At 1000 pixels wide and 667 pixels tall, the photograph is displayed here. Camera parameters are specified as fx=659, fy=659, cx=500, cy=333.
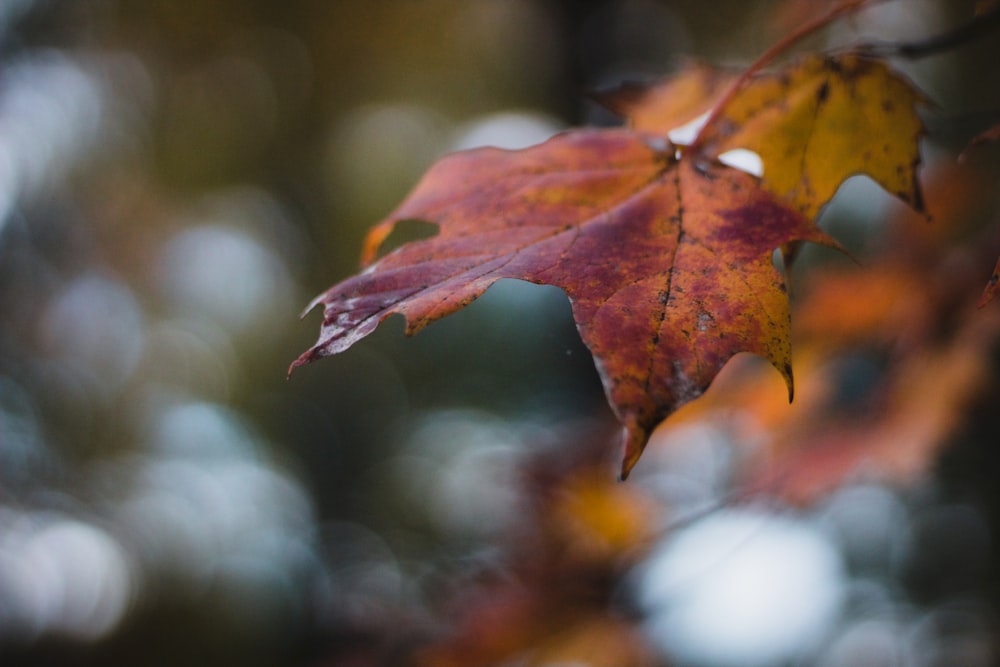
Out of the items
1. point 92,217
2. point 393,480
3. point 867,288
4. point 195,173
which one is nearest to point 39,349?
point 92,217

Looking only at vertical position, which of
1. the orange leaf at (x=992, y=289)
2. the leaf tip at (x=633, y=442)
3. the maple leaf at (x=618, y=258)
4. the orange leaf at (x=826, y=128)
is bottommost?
the leaf tip at (x=633, y=442)

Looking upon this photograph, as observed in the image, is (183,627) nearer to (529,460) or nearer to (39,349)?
(39,349)

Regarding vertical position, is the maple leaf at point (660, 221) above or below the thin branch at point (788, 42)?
below

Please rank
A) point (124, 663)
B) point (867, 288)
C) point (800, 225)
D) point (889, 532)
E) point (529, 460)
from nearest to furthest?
1. point (800, 225)
2. point (867, 288)
3. point (529, 460)
4. point (889, 532)
5. point (124, 663)

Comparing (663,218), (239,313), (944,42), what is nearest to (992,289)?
(663,218)

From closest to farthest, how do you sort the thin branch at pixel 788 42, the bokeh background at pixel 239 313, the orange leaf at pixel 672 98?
the thin branch at pixel 788 42
the orange leaf at pixel 672 98
the bokeh background at pixel 239 313

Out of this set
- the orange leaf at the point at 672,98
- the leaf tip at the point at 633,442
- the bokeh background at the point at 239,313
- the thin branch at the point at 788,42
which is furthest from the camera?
the bokeh background at the point at 239,313

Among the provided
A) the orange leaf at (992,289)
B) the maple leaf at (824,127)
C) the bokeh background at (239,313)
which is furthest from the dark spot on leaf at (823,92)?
the bokeh background at (239,313)

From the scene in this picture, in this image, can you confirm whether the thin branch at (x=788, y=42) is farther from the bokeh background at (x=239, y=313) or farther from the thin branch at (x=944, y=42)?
the bokeh background at (x=239, y=313)
